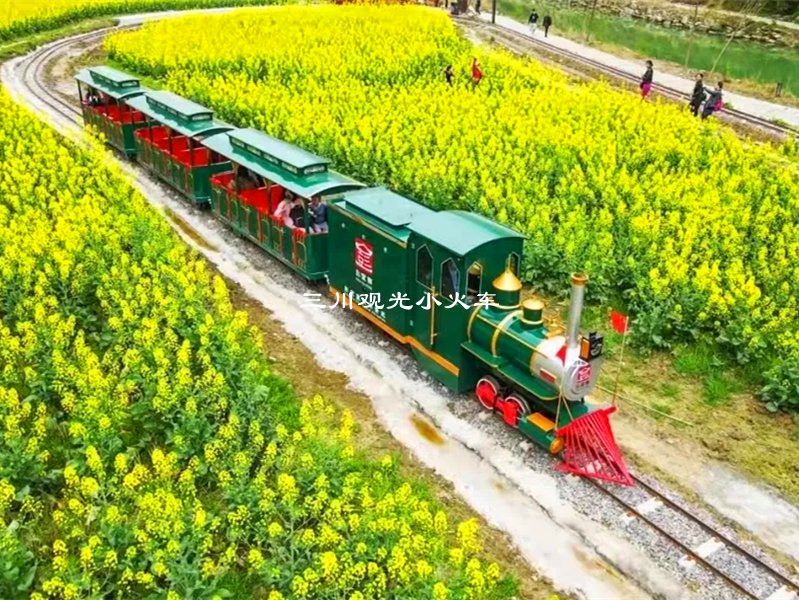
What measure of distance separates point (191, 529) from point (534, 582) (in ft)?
13.9

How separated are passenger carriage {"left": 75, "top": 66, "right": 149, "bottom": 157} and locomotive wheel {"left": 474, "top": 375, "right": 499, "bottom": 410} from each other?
55.8 feet

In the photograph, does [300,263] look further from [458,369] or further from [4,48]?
[4,48]

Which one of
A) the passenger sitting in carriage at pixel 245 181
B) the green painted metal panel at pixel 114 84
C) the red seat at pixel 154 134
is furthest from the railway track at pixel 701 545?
the green painted metal panel at pixel 114 84

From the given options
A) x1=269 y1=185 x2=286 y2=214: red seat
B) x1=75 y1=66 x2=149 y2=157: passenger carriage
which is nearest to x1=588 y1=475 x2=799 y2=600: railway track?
x1=269 y1=185 x2=286 y2=214: red seat

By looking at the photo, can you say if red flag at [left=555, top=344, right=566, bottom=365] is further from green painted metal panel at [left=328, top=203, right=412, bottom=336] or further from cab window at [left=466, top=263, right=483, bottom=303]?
green painted metal panel at [left=328, top=203, right=412, bottom=336]

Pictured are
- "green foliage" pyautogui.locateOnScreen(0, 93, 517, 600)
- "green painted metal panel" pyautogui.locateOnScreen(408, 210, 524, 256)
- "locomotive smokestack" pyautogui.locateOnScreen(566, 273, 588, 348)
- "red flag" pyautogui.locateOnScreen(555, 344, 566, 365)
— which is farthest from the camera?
"green painted metal panel" pyautogui.locateOnScreen(408, 210, 524, 256)

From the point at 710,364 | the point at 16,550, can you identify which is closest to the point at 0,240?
the point at 16,550

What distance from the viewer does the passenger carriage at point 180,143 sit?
21.2 metres

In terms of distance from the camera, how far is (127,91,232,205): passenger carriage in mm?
21172

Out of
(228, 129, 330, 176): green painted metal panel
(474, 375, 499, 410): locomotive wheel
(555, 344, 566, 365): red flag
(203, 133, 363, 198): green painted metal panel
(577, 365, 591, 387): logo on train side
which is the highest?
(228, 129, 330, 176): green painted metal panel

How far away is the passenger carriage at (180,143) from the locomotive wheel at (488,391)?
11.5 m

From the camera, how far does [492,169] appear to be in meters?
21.2

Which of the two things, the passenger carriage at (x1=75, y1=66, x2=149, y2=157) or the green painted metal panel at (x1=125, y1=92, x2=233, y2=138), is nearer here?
the green painted metal panel at (x1=125, y1=92, x2=233, y2=138)

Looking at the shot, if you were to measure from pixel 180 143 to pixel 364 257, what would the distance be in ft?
35.3
